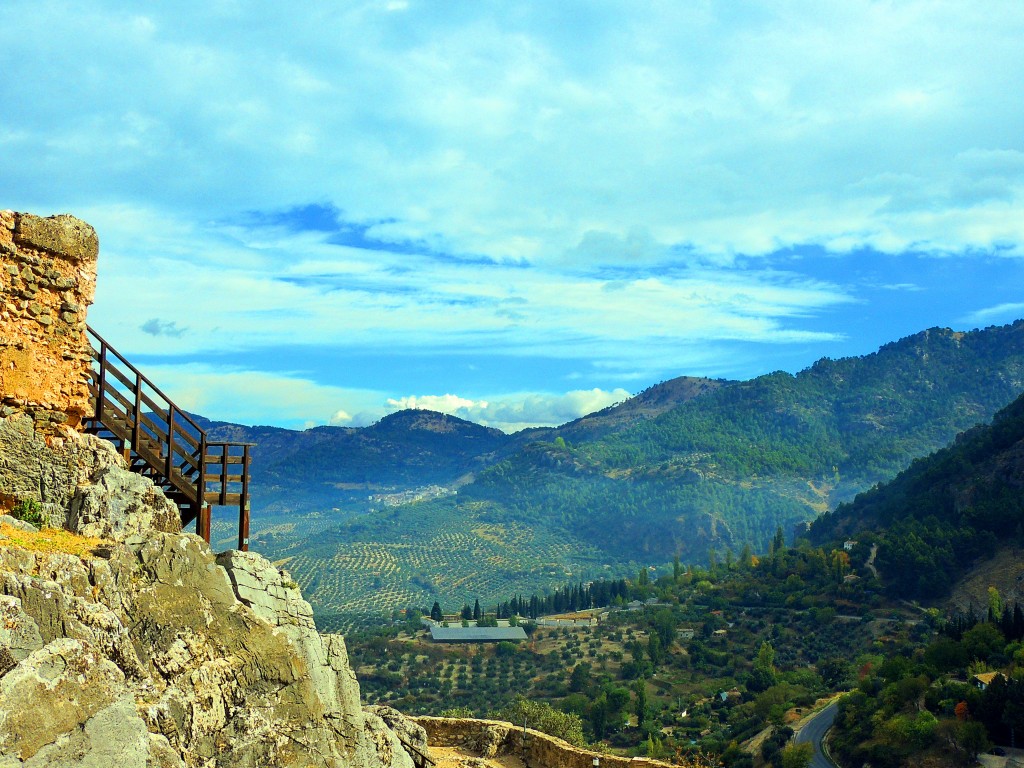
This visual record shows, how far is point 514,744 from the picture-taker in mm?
18578

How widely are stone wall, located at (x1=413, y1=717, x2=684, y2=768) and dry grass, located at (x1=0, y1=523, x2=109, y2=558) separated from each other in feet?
30.5

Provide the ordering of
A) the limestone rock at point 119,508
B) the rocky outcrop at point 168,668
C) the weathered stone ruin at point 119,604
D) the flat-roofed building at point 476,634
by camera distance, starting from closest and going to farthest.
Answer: the rocky outcrop at point 168,668 < the weathered stone ruin at point 119,604 < the limestone rock at point 119,508 < the flat-roofed building at point 476,634

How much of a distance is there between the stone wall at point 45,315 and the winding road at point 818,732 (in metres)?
47.1

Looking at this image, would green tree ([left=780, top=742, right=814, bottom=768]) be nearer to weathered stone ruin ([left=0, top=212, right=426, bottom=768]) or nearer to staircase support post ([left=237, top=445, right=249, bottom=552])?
weathered stone ruin ([left=0, top=212, right=426, bottom=768])

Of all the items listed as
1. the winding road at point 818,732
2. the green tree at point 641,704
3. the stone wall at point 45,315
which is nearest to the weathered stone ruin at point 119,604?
the stone wall at point 45,315

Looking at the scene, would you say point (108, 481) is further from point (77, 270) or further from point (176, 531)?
point (77, 270)

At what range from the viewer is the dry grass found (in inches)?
370

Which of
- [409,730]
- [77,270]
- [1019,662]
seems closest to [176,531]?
[77,270]

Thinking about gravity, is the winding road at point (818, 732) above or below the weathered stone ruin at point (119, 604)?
below

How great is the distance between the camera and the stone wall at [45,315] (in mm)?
10438

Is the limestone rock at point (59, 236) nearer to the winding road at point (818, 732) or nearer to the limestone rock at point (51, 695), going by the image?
the limestone rock at point (51, 695)

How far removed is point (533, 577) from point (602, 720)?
128 meters

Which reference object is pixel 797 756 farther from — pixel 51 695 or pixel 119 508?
pixel 51 695

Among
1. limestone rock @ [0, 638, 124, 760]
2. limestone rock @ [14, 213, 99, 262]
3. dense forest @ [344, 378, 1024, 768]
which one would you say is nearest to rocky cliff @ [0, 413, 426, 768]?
limestone rock @ [0, 638, 124, 760]
